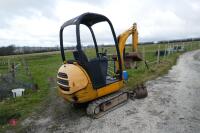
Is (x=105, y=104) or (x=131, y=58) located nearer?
(x=105, y=104)

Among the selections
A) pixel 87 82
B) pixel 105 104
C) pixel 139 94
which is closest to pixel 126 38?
pixel 139 94

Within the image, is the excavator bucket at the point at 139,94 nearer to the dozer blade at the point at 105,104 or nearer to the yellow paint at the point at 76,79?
the dozer blade at the point at 105,104

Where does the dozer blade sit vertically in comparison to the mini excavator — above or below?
below

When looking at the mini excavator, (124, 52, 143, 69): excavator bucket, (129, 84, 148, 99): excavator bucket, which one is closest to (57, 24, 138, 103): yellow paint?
the mini excavator

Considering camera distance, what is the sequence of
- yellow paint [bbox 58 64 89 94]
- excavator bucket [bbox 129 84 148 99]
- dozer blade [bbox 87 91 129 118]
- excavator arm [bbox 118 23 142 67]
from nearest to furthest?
1. yellow paint [bbox 58 64 89 94]
2. dozer blade [bbox 87 91 129 118]
3. excavator bucket [bbox 129 84 148 99]
4. excavator arm [bbox 118 23 142 67]

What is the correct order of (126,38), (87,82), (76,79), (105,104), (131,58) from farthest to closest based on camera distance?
(131,58), (126,38), (105,104), (87,82), (76,79)

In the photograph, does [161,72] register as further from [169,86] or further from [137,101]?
[137,101]

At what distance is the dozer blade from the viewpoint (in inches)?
256

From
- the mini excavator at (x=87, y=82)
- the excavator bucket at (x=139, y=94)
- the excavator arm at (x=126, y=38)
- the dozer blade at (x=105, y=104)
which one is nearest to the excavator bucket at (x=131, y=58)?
the excavator arm at (x=126, y=38)

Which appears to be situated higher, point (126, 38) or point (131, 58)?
point (126, 38)

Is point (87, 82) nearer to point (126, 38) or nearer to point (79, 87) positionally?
point (79, 87)

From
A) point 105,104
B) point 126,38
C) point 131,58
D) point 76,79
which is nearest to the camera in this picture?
point 76,79

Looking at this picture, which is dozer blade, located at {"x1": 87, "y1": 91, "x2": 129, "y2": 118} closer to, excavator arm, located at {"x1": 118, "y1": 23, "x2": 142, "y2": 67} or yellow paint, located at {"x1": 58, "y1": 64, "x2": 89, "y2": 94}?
yellow paint, located at {"x1": 58, "y1": 64, "x2": 89, "y2": 94}

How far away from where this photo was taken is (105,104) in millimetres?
6781
